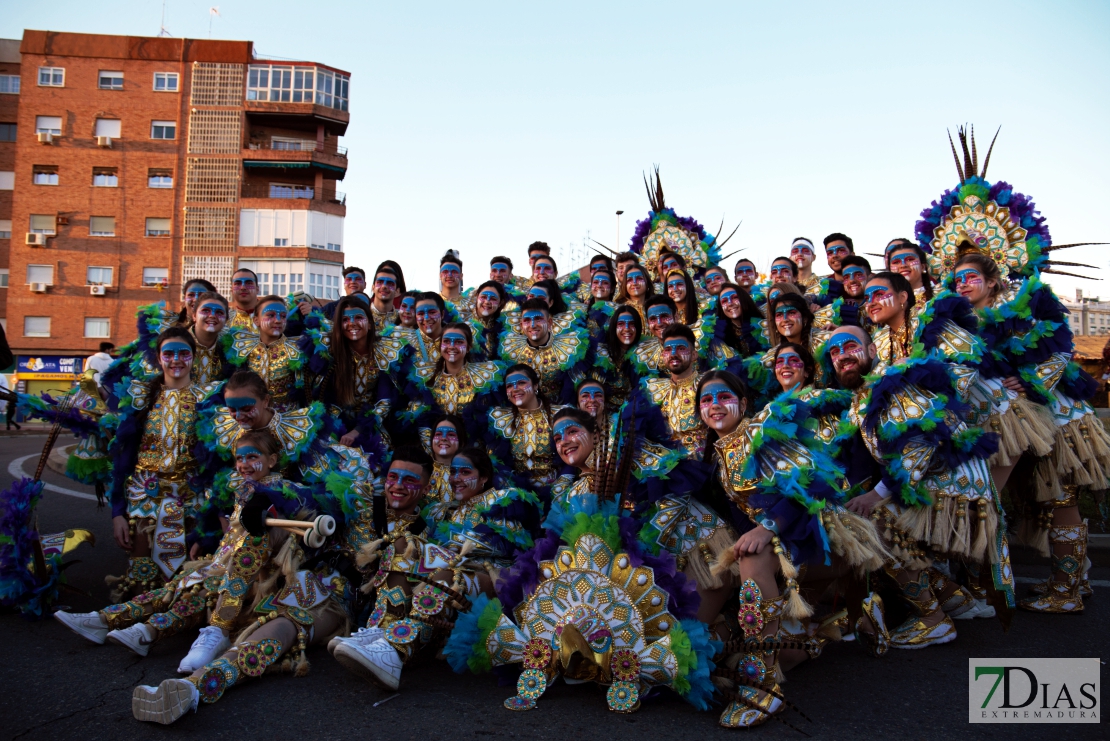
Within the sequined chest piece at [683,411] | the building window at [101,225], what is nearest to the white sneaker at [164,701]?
the sequined chest piece at [683,411]

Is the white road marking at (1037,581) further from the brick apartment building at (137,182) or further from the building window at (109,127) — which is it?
the building window at (109,127)

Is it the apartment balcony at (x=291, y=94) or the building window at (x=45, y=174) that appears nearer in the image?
the building window at (x=45, y=174)

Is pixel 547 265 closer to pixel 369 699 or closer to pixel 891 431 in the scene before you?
pixel 891 431

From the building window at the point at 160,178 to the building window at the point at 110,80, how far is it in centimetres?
440

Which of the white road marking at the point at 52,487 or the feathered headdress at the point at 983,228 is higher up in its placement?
the feathered headdress at the point at 983,228

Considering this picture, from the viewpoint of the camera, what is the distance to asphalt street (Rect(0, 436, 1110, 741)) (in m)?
2.88

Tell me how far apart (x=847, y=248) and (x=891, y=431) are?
3110 millimetres

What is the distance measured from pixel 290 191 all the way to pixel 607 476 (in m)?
36.8

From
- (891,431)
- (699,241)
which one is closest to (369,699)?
(891,431)

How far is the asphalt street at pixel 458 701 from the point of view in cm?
288

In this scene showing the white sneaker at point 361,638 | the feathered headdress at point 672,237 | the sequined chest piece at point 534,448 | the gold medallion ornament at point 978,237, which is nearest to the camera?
the white sneaker at point 361,638

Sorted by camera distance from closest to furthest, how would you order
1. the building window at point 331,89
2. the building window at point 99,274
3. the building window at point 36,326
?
the building window at point 36,326 → the building window at point 99,274 → the building window at point 331,89

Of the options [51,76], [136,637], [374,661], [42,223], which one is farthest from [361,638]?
[51,76]

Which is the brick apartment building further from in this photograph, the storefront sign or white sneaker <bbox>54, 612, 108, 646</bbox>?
white sneaker <bbox>54, 612, 108, 646</bbox>
